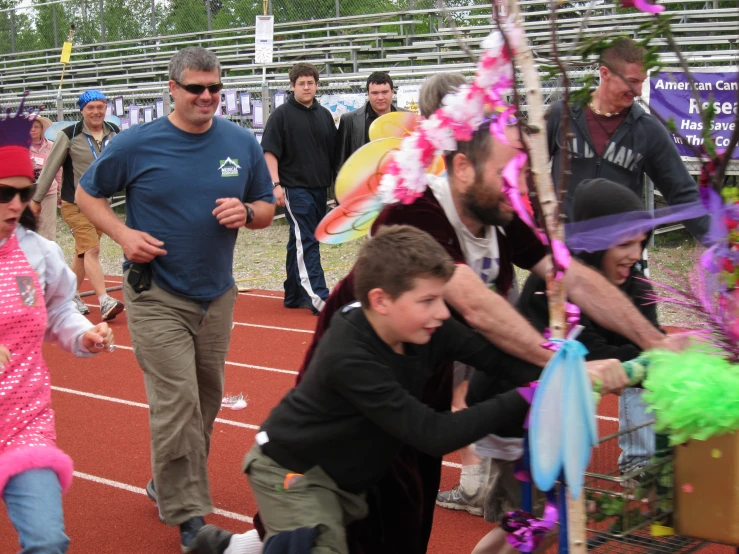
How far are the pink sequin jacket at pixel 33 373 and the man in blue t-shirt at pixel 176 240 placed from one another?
0.84 m

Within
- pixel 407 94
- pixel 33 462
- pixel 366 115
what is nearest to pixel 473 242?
pixel 33 462

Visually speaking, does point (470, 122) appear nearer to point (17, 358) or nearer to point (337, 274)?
point (17, 358)

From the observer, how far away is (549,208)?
236cm

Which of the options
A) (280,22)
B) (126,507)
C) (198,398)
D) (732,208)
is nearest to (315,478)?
(732,208)

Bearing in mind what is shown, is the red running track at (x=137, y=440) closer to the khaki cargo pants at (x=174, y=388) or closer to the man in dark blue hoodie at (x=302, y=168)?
the khaki cargo pants at (x=174, y=388)

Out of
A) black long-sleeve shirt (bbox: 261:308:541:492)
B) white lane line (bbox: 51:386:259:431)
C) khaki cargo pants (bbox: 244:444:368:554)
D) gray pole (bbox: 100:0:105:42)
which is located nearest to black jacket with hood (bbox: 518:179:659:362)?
black long-sleeve shirt (bbox: 261:308:541:492)

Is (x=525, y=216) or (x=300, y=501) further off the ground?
(x=525, y=216)

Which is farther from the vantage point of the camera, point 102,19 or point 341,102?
point 102,19

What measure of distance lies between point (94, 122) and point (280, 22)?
1683cm

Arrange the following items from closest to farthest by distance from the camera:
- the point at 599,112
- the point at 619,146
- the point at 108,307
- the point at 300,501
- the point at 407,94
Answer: the point at 300,501 → the point at 619,146 → the point at 599,112 → the point at 108,307 → the point at 407,94

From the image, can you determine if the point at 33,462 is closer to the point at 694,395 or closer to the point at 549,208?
the point at 549,208

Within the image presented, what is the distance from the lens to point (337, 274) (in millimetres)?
12148

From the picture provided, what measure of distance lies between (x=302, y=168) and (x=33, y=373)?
657 centimetres

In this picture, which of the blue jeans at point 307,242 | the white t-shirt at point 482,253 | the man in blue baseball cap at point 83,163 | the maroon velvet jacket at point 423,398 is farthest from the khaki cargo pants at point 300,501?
the blue jeans at point 307,242
